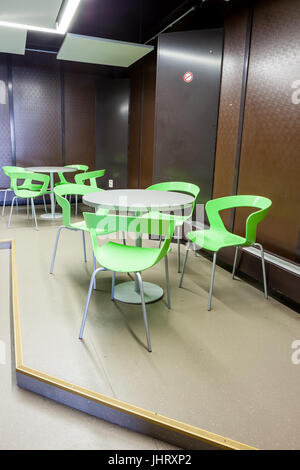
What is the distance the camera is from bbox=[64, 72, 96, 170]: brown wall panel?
22.4 feet

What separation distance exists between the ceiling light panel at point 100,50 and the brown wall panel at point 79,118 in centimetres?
74

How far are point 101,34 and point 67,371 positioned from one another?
604 cm

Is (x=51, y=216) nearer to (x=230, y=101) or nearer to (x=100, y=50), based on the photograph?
(x=100, y=50)

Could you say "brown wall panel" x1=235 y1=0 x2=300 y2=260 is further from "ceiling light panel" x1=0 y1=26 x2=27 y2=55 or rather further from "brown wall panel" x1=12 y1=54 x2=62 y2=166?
"brown wall panel" x1=12 y1=54 x2=62 y2=166

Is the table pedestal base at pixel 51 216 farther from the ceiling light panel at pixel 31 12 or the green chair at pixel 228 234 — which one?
the green chair at pixel 228 234

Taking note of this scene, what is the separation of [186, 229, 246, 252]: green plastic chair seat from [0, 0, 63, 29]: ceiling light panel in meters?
3.21

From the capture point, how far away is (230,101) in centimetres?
376

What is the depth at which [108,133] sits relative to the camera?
713cm

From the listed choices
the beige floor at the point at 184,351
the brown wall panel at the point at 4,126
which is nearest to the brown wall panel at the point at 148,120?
the brown wall panel at the point at 4,126

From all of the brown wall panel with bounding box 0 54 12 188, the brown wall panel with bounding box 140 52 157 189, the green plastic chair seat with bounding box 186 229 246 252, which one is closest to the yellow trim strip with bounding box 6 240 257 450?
the green plastic chair seat with bounding box 186 229 246 252

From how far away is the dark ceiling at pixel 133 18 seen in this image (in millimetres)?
4316

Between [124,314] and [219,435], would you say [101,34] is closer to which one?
[124,314]
